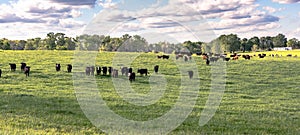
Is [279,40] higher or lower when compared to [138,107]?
higher

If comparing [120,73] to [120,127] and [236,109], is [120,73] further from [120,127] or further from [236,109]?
[120,127]

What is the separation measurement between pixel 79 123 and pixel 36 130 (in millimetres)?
1852

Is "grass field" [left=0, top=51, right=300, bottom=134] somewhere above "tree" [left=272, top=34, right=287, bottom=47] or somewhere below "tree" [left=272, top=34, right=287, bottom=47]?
below

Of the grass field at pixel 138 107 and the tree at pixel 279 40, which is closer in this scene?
the grass field at pixel 138 107

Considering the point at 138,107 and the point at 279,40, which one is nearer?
the point at 138,107

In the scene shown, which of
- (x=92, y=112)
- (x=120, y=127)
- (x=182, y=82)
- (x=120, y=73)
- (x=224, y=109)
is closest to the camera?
(x=120, y=127)

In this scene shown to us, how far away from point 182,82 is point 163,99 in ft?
30.7

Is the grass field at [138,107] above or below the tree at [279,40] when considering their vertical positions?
below

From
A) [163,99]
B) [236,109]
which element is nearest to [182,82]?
[163,99]

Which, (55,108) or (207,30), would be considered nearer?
(55,108)

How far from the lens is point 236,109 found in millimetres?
17469

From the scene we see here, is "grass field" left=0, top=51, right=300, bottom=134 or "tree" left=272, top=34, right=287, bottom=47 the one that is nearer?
"grass field" left=0, top=51, right=300, bottom=134

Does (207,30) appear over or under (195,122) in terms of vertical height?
over

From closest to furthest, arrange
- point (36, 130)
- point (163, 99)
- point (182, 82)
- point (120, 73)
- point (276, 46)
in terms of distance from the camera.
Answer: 1. point (36, 130)
2. point (163, 99)
3. point (182, 82)
4. point (120, 73)
5. point (276, 46)
